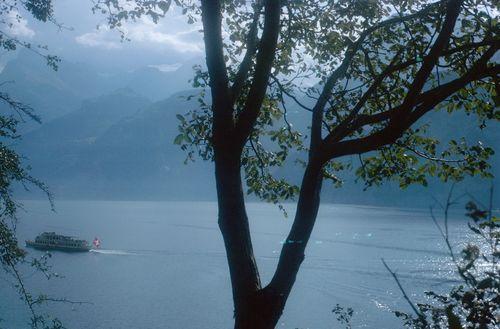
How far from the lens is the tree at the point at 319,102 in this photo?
417 centimetres

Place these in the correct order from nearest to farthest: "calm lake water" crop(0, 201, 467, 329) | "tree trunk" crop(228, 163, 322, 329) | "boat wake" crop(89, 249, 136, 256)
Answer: "tree trunk" crop(228, 163, 322, 329), "calm lake water" crop(0, 201, 467, 329), "boat wake" crop(89, 249, 136, 256)

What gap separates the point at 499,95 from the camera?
4297 millimetres

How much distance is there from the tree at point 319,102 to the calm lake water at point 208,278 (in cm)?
1119

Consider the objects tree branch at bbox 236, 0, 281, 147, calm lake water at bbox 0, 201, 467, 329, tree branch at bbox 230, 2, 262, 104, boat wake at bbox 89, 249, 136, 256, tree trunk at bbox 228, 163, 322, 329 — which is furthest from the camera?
boat wake at bbox 89, 249, 136, 256

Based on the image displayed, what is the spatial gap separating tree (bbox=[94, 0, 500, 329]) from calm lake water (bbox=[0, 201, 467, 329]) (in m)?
11.2

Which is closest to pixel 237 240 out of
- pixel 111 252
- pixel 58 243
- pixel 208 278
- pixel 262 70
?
pixel 262 70

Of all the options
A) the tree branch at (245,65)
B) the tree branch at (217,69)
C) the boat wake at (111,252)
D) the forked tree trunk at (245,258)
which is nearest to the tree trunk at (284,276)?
the forked tree trunk at (245,258)

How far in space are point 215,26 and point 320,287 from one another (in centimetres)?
5325

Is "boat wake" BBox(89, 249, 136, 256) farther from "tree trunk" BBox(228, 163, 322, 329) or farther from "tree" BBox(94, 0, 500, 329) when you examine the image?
"tree trunk" BBox(228, 163, 322, 329)

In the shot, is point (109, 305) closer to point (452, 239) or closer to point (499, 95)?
point (499, 95)

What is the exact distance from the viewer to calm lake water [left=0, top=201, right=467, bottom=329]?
43.7 meters

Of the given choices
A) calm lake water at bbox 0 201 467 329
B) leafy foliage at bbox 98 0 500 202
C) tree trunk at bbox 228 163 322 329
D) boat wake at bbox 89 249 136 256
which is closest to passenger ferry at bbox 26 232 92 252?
boat wake at bbox 89 249 136 256

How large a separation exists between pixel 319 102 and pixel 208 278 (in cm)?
5685

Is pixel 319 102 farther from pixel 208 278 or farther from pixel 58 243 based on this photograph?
pixel 58 243
